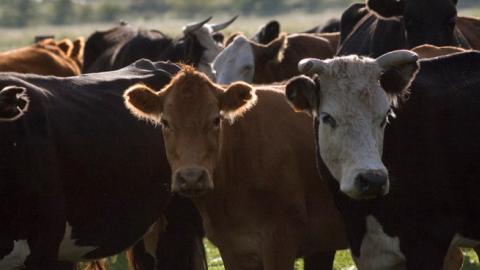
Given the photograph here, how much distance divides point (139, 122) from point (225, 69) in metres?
5.62

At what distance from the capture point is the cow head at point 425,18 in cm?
1169

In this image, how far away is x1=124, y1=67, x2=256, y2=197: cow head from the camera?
810 cm

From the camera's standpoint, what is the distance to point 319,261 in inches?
391

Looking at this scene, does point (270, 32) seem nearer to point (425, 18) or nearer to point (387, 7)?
point (387, 7)

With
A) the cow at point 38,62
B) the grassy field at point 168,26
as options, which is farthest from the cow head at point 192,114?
the grassy field at point 168,26

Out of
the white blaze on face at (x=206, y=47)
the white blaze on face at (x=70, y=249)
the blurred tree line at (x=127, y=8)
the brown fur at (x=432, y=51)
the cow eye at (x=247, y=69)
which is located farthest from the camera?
the blurred tree line at (x=127, y=8)

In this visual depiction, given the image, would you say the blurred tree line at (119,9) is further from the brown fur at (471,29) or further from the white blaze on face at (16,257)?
the white blaze on face at (16,257)

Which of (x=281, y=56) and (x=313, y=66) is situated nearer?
(x=313, y=66)

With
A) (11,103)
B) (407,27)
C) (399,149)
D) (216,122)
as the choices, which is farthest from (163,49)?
(399,149)

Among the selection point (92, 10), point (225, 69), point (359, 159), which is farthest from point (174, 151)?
point (92, 10)

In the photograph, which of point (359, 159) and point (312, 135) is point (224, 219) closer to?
point (312, 135)

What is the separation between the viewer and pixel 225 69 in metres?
14.9

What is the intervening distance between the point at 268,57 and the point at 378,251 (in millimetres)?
7485

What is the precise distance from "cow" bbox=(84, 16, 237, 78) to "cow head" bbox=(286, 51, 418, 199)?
7972mm
